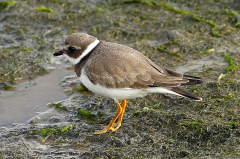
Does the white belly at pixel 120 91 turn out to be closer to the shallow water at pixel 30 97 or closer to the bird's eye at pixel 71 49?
the bird's eye at pixel 71 49

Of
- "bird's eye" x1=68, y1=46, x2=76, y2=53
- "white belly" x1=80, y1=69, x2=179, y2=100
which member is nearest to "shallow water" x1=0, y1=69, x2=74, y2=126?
"bird's eye" x1=68, y1=46, x2=76, y2=53

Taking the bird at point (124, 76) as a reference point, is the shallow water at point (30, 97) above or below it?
below

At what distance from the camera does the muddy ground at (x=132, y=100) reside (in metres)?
5.64

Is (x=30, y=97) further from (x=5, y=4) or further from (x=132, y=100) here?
(x=5, y=4)

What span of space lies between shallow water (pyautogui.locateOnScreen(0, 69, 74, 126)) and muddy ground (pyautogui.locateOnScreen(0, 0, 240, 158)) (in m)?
0.02

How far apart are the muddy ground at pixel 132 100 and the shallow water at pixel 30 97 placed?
0.07 ft

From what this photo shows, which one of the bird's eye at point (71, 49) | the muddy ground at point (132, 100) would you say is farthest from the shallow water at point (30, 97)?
the bird's eye at point (71, 49)

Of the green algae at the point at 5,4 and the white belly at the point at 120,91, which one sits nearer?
the white belly at the point at 120,91

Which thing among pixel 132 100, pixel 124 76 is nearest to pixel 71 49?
pixel 124 76

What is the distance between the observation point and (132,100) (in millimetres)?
7023

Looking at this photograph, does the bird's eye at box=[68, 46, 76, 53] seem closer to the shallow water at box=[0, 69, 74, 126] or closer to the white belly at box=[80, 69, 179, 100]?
the white belly at box=[80, 69, 179, 100]

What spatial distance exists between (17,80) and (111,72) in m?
3.01

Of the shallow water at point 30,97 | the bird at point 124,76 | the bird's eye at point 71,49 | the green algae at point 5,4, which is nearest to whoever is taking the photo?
the bird at point 124,76

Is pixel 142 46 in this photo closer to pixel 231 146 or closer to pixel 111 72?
pixel 111 72
